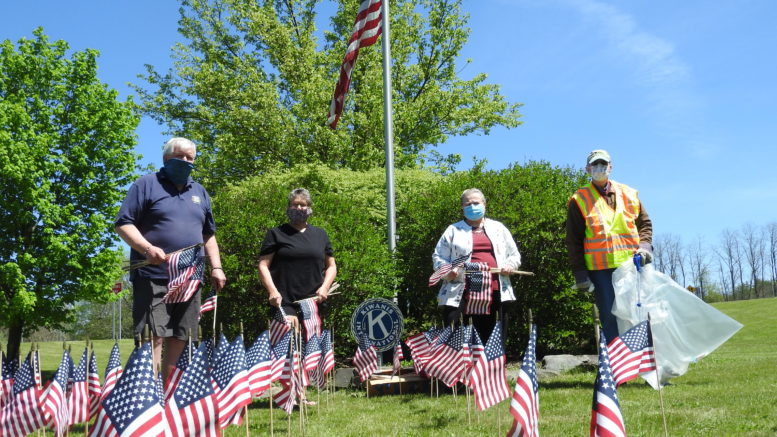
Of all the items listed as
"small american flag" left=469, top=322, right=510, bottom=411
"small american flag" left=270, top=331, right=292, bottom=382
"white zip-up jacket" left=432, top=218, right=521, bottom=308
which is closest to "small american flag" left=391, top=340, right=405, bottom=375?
"white zip-up jacket" left=432, top=218, right=521, bottom=308

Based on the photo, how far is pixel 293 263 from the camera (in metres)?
6.10

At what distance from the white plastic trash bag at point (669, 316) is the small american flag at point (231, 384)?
337cm

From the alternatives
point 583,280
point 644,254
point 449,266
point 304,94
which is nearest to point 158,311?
point 449,266

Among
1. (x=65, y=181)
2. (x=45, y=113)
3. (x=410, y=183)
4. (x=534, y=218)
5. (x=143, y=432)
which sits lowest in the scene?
(x=143, y=432)

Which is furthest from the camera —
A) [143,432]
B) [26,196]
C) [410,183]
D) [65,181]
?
[65,181]

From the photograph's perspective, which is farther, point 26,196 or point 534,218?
point 26,196

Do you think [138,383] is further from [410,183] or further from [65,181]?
[65,181]

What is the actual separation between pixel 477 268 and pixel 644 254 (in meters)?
1.47

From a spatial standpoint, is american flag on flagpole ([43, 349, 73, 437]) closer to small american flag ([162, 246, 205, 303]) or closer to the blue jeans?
small american flag ([162, 246, 205, 303])

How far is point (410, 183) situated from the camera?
14.1m

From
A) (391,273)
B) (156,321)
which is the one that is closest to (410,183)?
(391,273)

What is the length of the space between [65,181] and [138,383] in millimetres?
20987

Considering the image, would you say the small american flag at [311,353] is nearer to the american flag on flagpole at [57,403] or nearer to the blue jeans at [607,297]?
the american flag on flagpole at [57,403]

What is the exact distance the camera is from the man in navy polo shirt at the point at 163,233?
4.54 m
